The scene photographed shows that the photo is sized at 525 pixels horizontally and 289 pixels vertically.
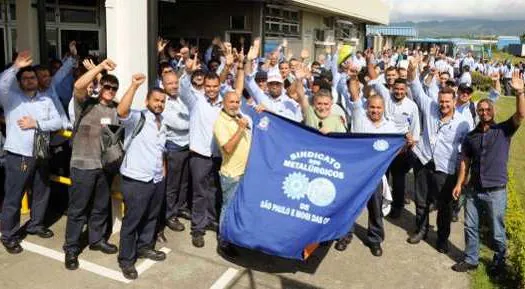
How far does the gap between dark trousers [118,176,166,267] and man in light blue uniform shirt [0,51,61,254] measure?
1.14 meters

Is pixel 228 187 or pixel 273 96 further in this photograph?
pixel 273 96

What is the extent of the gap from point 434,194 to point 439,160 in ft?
1.38

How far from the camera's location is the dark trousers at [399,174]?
7012 mm

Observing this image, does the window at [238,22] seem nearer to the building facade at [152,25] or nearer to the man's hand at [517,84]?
the building facade at [152,25]

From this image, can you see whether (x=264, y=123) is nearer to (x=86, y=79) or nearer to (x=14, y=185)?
(x=86, y=79)

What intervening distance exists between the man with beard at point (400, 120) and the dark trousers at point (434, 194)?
383 mm

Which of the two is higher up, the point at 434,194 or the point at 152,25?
the point at 152,25

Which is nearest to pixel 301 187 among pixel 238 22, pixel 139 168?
pixel 139 168

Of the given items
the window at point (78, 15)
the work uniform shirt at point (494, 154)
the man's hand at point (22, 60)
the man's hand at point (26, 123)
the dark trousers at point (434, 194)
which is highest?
the window at point (78, 15)

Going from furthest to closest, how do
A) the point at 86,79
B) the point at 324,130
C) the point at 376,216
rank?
the point at 376,216 → the point at 324,130 → the point at 86,79

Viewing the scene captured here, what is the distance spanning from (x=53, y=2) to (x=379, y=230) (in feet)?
28.4

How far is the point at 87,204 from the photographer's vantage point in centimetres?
522

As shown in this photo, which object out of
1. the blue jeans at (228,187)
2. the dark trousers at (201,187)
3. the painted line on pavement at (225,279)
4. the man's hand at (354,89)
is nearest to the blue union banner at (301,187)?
the blue jeans at (228,187)

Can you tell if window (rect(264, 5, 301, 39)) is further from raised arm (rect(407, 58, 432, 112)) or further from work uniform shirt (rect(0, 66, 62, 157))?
work uniform shirt (rect(0, 66, 62, 157))
